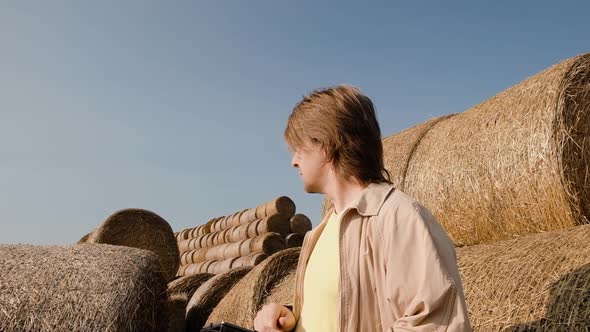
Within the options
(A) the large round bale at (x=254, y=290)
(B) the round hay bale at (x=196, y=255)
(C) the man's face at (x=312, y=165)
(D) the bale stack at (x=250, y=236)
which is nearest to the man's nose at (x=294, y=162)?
(C) the man's face at (x=312, y=165)

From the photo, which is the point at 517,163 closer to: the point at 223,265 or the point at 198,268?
the point at 223,265

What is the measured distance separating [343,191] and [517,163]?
7.23 feet

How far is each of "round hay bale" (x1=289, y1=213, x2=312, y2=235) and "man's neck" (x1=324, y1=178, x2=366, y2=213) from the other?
6324mm

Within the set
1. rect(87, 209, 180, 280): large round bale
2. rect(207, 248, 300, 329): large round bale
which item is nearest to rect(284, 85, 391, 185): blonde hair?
rect(207, 248, 300, 329): large round bale

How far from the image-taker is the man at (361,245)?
1.47m

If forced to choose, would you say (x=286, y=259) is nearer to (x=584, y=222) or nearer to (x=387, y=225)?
(x=584, y=222)

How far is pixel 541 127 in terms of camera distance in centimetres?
353

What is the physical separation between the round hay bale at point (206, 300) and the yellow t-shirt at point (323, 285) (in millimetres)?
3401

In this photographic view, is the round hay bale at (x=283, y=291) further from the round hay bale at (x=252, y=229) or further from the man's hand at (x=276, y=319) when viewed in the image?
the round hay bale at (x=252, y=229)

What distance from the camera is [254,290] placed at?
4.28 meters

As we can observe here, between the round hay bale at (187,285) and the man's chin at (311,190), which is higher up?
the man's chin at (311,190)

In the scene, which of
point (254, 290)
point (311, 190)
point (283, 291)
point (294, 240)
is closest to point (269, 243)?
point (294, 240)

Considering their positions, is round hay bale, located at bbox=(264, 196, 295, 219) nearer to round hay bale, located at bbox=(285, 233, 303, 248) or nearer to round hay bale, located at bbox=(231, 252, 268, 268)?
round hay bale, located at bbox=(285, 233, 303, 248)

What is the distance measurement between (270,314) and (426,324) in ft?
1.72
